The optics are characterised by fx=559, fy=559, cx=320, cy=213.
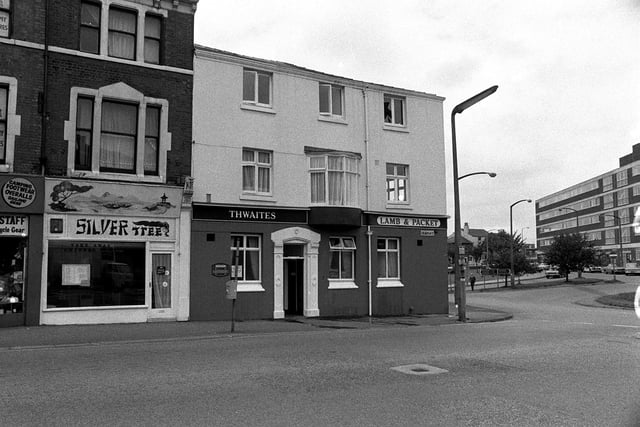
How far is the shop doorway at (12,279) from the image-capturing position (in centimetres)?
1573

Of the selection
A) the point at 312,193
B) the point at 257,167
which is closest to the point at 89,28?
the point at 257,167

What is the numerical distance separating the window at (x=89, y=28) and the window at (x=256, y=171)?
5910 mm

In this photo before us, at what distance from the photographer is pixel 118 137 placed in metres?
17.9

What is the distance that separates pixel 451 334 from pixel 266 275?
7338mm

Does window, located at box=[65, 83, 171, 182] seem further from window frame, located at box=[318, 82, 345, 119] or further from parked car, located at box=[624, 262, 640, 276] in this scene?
parked car, located at box=[624, 262, 640, 276]

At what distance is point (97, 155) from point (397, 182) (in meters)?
11.8

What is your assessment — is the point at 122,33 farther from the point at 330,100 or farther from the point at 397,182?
the point at 397,182

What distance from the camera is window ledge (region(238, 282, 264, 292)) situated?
19.5m

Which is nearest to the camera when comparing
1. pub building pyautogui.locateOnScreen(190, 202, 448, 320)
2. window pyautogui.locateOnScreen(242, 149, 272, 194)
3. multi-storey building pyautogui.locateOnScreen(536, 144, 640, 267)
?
pub building pyautogui.locateOnScreen(190, 202, 448, 320)

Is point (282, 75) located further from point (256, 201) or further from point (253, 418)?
point (253, 418)

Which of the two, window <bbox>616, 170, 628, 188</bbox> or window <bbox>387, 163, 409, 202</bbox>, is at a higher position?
window <bbox>616, 170, 628, 188</bbox>

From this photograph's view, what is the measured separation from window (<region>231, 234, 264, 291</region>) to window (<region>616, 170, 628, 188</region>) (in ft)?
295

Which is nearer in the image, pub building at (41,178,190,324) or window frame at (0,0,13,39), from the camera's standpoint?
window frame at (0,0,13,39)

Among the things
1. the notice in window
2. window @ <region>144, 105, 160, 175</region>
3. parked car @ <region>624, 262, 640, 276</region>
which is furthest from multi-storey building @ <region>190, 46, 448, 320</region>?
parked car @ <region>624, 262, 640, 276</region>
